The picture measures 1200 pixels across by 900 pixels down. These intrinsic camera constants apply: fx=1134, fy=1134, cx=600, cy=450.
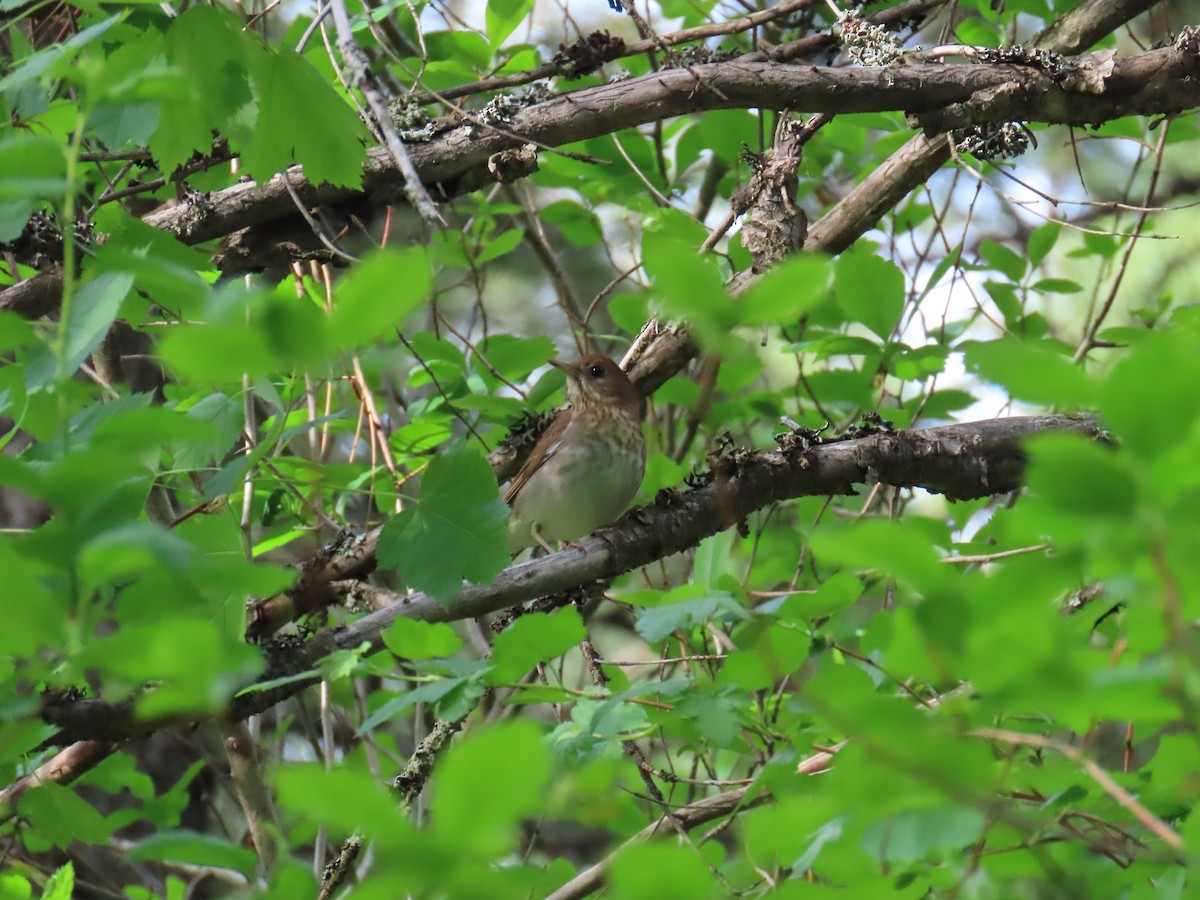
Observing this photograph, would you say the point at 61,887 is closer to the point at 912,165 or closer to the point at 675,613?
the point at 675,613

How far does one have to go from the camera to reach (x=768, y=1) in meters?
5.64

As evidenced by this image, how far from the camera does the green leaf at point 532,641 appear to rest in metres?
1.77

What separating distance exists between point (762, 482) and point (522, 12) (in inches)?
75.8

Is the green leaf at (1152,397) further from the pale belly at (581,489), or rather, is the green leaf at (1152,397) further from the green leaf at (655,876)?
the pale belly at (581,489)

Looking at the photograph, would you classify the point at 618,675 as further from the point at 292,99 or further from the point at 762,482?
Result: the point at 292,99

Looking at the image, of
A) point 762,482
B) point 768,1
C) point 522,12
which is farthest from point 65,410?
point 768,1

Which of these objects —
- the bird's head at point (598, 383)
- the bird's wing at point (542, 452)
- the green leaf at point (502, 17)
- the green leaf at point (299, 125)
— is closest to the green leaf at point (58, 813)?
the green leaf at point (299, 125)

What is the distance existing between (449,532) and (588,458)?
230 centimetres

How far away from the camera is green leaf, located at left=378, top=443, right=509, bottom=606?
219 cm

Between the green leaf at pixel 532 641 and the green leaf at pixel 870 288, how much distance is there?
5.56 feet

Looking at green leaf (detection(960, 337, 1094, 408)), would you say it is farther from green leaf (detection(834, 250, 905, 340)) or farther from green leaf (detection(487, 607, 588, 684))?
green leaf (detection(834, 250, 905, 340))

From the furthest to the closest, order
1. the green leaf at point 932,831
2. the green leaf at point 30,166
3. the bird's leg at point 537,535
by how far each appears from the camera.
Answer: the bird's leg at point 537,535
the green leaf at point 30,166
the green leaf at point 932,831

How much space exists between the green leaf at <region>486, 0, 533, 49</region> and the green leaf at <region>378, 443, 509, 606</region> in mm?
2149

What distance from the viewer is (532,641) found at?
1.79 metres
